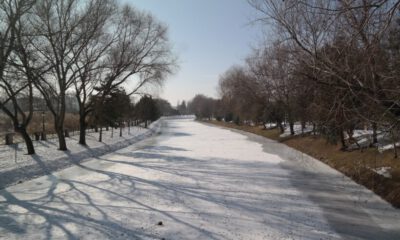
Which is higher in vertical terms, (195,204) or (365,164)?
(365,164)

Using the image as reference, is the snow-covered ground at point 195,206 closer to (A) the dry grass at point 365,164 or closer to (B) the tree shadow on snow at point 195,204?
(B) the tree shadow on snow at point 195,204

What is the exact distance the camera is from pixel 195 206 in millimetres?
11242

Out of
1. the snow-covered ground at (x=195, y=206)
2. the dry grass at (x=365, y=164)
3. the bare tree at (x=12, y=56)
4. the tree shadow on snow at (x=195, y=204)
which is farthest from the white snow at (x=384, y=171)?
the bare tree at (x=12, y=56)

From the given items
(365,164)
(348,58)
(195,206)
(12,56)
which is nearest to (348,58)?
(348,58)

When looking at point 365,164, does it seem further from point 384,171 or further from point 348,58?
point 348,58

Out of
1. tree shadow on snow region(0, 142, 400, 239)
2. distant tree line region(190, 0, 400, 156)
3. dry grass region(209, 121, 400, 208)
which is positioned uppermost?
distant tree line region(190, 0, 400, 156)

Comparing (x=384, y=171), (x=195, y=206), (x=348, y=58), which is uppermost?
(x=348, y=58)

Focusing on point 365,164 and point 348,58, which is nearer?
point 348,58

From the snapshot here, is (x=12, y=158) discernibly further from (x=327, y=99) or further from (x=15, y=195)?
(x=327, y=99)

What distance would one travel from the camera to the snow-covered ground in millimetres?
8945

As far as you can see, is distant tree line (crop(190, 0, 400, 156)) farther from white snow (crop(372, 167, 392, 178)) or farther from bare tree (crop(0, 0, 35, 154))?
bare tree (crop(0, 0, 35, 154))

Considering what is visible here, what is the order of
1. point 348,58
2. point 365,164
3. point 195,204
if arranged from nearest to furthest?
point 348,58, point 195,204, point 365,164

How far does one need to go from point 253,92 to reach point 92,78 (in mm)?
21644

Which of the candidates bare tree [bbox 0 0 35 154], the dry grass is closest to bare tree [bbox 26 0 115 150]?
bare tree [bbox 0 0 35 154]
